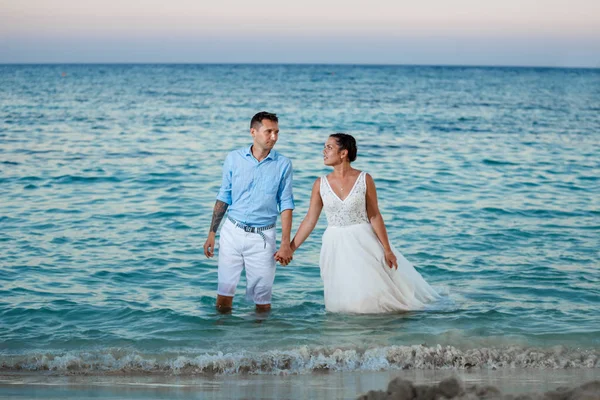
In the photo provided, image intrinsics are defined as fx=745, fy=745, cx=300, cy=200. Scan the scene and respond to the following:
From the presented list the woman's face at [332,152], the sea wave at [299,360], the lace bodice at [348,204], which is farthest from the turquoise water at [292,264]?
the woman's face at [332,152]

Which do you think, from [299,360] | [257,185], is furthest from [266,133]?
[299,360]

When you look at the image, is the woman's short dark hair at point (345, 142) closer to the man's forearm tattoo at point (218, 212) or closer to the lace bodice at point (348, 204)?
the lace bodice at point (348, 204)

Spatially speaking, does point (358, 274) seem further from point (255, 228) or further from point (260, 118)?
point (260, 118)

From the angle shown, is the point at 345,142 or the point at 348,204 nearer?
the point at 345,142

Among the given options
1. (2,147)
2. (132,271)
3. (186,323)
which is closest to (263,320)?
(186,323)

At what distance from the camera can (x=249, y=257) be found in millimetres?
6594

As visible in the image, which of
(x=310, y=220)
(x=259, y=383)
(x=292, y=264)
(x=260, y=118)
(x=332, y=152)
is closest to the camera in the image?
(x=259, y=383)

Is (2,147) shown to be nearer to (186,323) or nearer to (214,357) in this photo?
(186,323)

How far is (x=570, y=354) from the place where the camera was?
620 centimetres

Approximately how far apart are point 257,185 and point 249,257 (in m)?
0.66

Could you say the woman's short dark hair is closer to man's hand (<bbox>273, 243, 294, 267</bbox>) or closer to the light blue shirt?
the light blue shirt

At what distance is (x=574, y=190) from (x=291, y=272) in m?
7.83

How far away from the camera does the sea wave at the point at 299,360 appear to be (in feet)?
19.4

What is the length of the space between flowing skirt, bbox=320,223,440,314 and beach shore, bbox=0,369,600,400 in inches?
47.1
